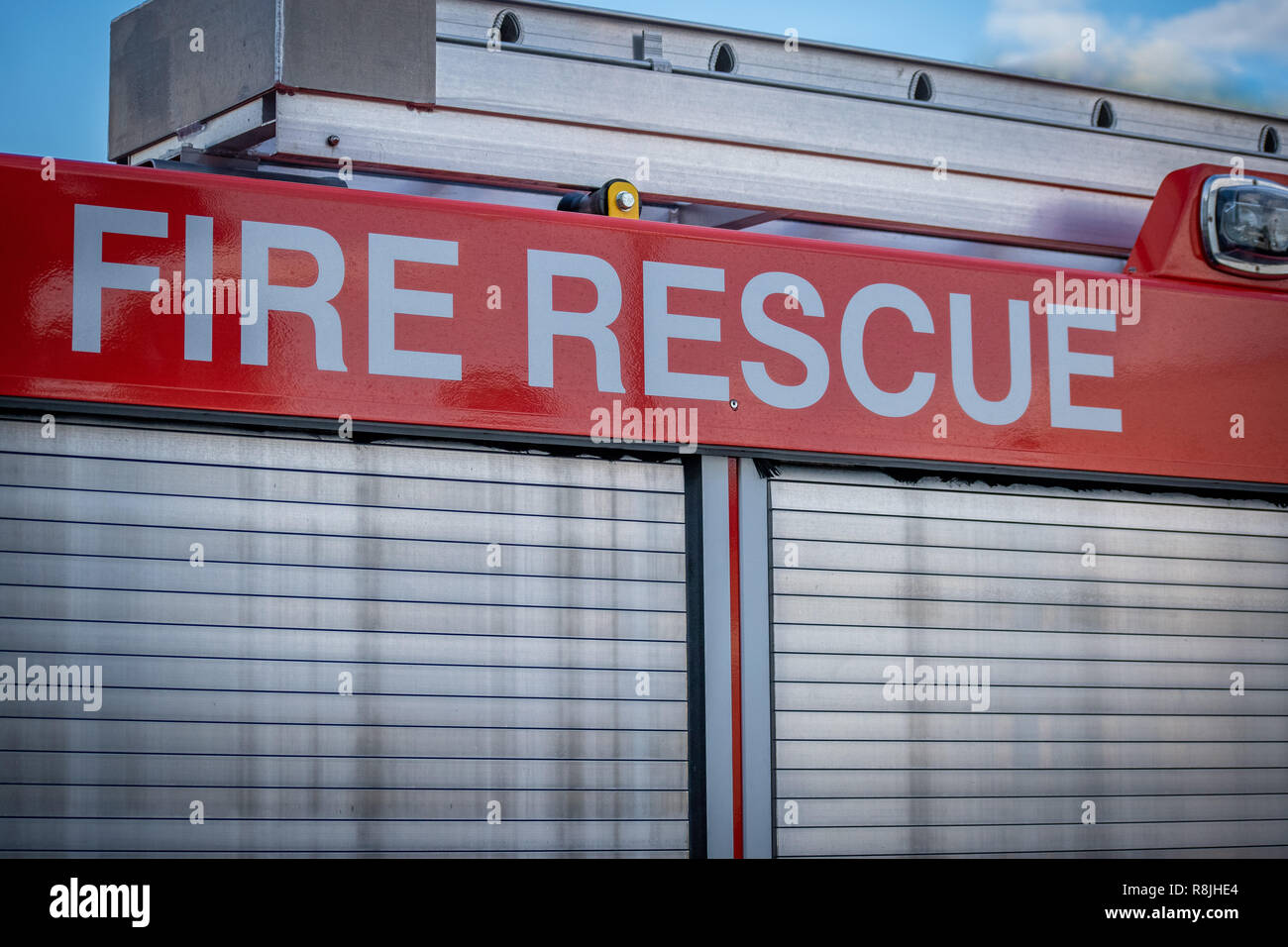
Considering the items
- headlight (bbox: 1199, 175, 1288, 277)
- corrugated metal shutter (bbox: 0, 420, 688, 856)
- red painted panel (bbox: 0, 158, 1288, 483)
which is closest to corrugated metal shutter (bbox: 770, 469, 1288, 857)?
red painted panel (bbox: 0, 158, 1288, 483)

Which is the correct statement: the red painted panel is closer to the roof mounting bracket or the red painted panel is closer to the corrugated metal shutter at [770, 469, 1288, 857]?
the corrugated metal shutter at [770, 469, 1288, 857]

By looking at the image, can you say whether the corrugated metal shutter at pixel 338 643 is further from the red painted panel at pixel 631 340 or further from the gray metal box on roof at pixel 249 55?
the gray metal box on roof at pixel 249 55

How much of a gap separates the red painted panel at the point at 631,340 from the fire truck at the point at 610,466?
0.01 meters

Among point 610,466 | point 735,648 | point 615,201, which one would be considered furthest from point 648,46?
point 735,648

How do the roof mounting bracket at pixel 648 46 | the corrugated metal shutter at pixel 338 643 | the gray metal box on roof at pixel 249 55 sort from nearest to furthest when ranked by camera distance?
the corrugated metal shutter at pixel 338 643, the gray metal box on roof at pixel 249 55, the roof mounting bracket at pixel 648 46

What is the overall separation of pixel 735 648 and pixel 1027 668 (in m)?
0.80

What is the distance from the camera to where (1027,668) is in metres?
3.70

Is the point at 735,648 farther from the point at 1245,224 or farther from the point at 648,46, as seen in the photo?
the point at 1245,224

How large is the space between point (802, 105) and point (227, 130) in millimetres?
1513

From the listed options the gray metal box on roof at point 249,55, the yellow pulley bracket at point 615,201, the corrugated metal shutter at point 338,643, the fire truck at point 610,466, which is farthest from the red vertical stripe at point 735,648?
the gray metal box on roof at point 249,55

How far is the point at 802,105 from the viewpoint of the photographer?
4.09m

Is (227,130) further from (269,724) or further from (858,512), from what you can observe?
(858,512)

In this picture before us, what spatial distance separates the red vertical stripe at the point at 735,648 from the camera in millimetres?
3334
